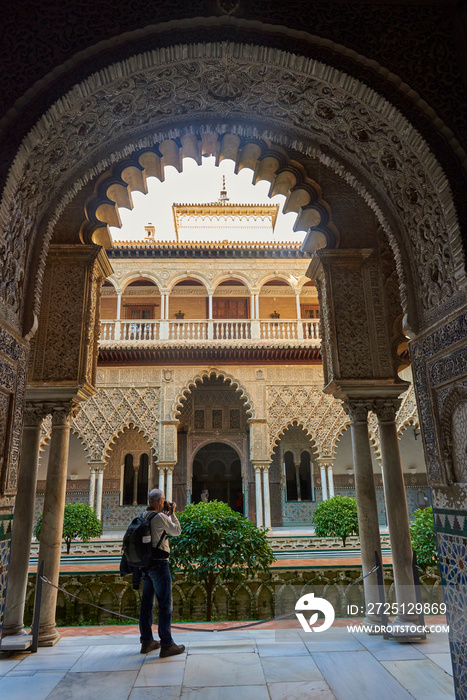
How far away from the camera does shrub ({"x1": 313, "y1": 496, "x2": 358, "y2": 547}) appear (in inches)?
352

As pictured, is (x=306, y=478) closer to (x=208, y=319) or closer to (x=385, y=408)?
(x=208, y=319)

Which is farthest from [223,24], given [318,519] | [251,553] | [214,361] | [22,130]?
[214,361]

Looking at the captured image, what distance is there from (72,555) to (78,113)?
8531 millimetres

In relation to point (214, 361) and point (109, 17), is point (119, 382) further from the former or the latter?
point (109, 17)

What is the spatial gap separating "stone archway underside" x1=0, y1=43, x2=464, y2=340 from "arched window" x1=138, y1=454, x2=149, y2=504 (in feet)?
39.6

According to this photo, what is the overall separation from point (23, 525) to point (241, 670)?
214cm

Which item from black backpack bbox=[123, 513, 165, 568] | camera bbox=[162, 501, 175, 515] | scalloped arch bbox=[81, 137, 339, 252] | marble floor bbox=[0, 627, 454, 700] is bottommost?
marble floor bbox=[0, 627, 454, 700]

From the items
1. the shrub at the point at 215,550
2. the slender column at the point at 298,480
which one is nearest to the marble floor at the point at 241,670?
the shrub at the point at 215,550

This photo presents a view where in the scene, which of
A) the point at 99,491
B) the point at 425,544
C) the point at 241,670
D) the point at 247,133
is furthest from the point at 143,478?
the point at 247,133

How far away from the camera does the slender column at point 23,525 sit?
370 centimetres

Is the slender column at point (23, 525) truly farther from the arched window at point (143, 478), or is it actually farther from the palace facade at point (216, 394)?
the arched window at point (143, 478)

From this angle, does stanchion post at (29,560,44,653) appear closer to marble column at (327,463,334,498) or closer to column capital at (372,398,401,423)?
column capital at (372,398,401,423)

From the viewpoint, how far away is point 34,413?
4.27 m

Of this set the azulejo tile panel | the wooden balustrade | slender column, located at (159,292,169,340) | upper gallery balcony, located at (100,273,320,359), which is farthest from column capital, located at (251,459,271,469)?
the azulejo tile panel
